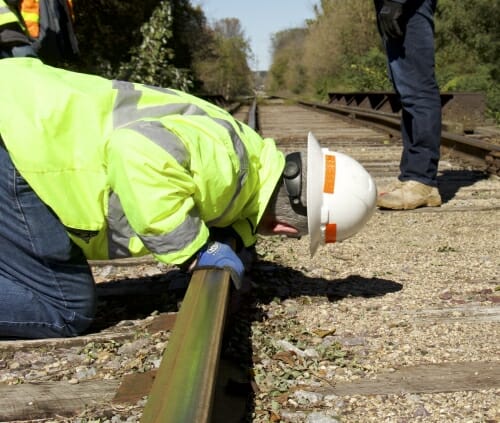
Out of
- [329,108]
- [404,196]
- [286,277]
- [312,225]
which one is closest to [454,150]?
[404,196]

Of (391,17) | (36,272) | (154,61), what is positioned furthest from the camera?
(154,61)

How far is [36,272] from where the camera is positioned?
2.50 meters

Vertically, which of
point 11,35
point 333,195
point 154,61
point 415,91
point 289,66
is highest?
point 289,66

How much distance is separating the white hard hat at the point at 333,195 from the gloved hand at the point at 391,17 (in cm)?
212

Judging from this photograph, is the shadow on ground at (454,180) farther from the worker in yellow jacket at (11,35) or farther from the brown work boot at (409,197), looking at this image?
the worker in yellow jacket at (11,35)

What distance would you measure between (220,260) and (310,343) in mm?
402

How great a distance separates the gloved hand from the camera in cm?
443

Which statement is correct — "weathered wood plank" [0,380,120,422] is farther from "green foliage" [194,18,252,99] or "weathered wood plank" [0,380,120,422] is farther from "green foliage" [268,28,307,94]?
"green foliage" [268,28,307,94]

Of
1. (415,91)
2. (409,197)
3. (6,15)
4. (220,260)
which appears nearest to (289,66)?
(415,91)

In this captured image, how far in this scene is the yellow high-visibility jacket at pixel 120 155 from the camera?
207cm

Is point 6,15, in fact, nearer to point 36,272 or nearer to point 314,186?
point 36,272

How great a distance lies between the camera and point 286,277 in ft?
10.2

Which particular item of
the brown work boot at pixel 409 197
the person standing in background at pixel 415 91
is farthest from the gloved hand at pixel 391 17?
the brown work boot at pixel 409 197

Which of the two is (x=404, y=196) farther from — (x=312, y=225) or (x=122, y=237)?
(x=122, y=237)
